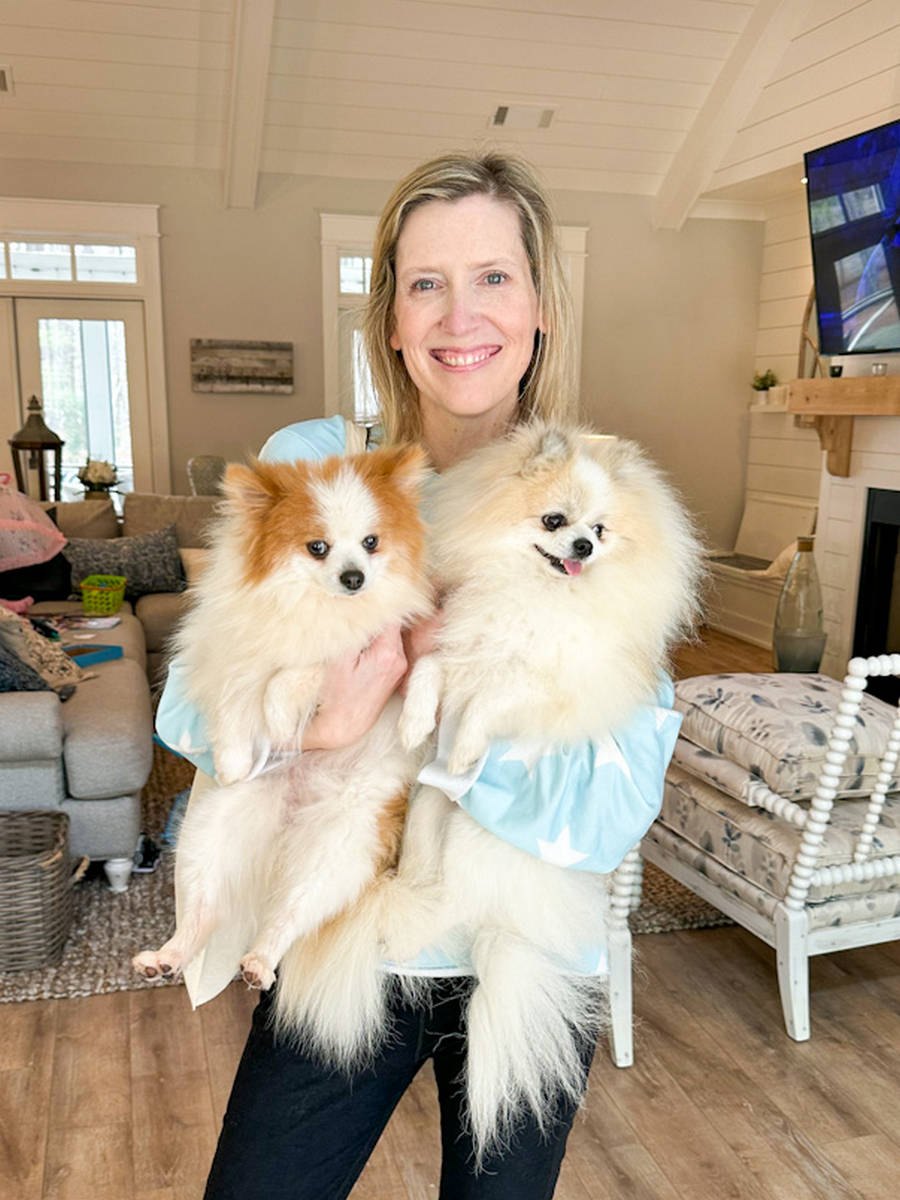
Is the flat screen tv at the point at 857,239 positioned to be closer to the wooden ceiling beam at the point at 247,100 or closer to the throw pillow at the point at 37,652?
the wooden ceiling beam at the point at 247,100

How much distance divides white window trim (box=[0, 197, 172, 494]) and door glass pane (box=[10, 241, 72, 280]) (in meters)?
0.05

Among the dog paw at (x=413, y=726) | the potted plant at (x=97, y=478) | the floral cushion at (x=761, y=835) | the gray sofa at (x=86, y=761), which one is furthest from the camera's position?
the potted plant at (x=97, y=478)

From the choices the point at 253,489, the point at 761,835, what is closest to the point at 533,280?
the point at 253,489

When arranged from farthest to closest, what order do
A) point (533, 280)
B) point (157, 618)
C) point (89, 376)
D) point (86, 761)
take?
point (89, 376) < point (157, 618) < point (86, 761) < point (533, 280)

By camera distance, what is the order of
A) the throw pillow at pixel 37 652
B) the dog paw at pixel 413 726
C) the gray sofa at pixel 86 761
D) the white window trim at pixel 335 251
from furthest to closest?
the white window trim at pixel 335 251, the throw pillow at pixel 37 652, the gray sofa at pixel 86 761, the dog paw at pixel 413 726

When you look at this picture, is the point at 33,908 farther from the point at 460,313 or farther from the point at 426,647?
the point at 460,313

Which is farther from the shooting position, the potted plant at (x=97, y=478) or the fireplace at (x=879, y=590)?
the potted plant at (x=97, y=478)

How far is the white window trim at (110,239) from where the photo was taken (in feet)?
21.4

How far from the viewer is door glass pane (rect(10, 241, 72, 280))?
664cm

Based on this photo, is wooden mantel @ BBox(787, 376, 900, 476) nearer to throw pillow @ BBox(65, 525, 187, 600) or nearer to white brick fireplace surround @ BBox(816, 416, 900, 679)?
white brick fireplace surround @ BBox(816, 416, 900, 679)

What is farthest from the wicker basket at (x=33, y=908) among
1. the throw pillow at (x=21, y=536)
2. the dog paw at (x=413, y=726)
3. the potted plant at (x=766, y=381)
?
the potted plant at (x=766, y=381)

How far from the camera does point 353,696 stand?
118 centimetres

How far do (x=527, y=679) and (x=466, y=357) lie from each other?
41 cm

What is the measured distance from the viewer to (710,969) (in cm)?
270
